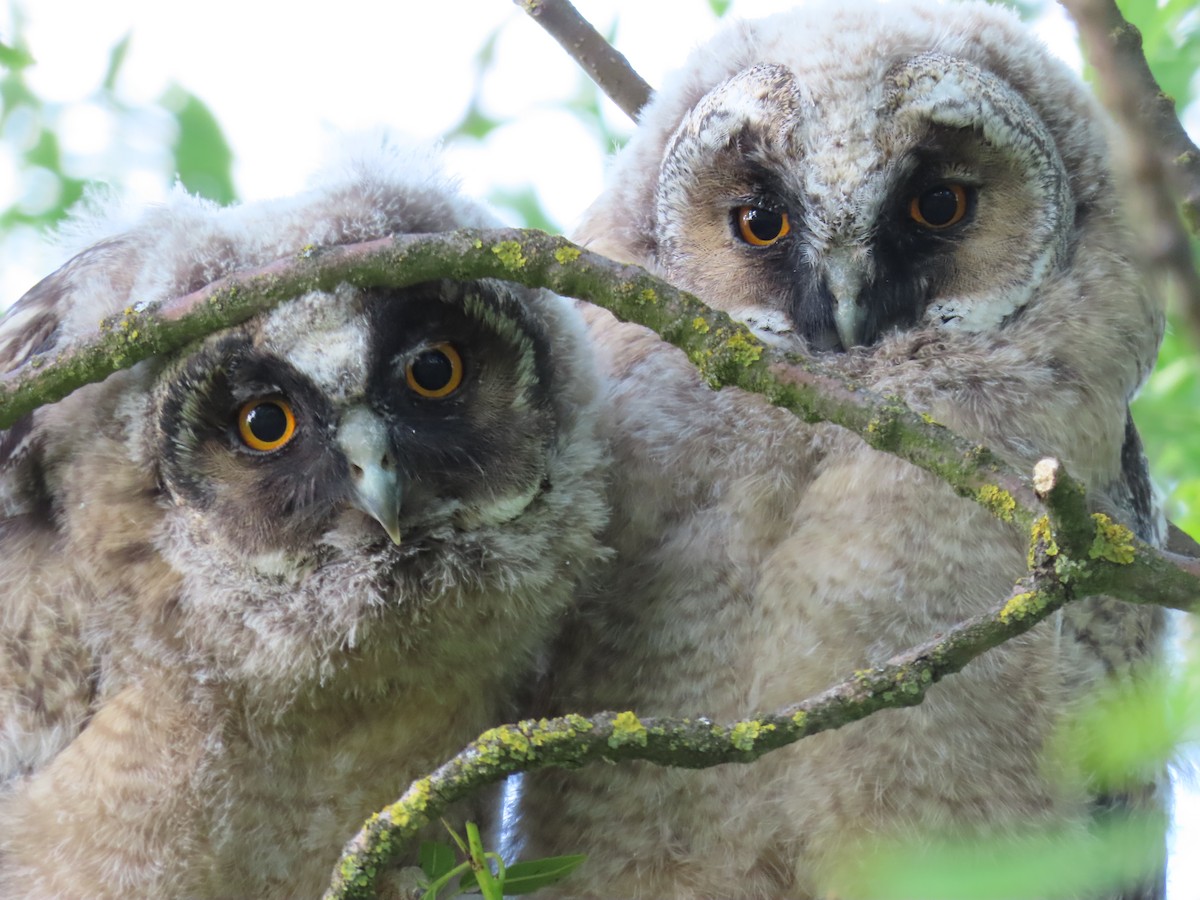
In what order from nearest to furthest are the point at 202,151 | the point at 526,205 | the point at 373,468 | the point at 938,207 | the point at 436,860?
1. the point at 436,860
2. the point at 373,468
3. the point at 938,207
4. the point at 202,151
5. the point at 526,205

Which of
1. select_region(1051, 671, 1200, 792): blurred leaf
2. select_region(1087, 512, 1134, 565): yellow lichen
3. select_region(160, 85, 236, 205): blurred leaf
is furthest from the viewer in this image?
select_region(160, 85, 236, 205): blurred leaf

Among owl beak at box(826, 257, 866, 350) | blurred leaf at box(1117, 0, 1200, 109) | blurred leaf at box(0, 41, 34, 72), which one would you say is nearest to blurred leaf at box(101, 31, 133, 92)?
blurred leaf at box(0, 41, 34, 72)

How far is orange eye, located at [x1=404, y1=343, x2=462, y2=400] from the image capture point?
7.56 feet

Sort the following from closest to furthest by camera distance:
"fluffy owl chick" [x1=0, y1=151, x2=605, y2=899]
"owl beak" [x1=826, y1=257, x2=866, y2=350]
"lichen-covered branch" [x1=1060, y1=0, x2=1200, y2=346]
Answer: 1. "lichen-covered branch" [x1=1060, y1=0, x2=1200, y2=346]
2. "fluffy owl chick" [x1=0, y1=151, x2=605, y2=899]
3. "owl beak" [x1=826, y1=257, x2=866, y2=350]

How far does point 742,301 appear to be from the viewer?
281 cm

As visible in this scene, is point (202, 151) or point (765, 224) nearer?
point (765, 224)

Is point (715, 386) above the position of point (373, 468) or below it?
above

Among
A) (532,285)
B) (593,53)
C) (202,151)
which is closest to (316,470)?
(532,285)

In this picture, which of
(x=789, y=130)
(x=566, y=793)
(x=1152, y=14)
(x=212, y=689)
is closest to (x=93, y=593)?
(x=212, y=689)

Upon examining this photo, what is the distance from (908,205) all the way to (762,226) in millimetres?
298

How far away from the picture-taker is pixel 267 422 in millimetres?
2283

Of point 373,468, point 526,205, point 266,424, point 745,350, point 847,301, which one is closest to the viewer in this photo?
point 745,350

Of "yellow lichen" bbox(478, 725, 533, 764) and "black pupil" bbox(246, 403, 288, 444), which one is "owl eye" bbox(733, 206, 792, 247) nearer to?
"black pupil" bbox(246, 403, 288, 444)

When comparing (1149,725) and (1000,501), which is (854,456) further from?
(1149,725)
